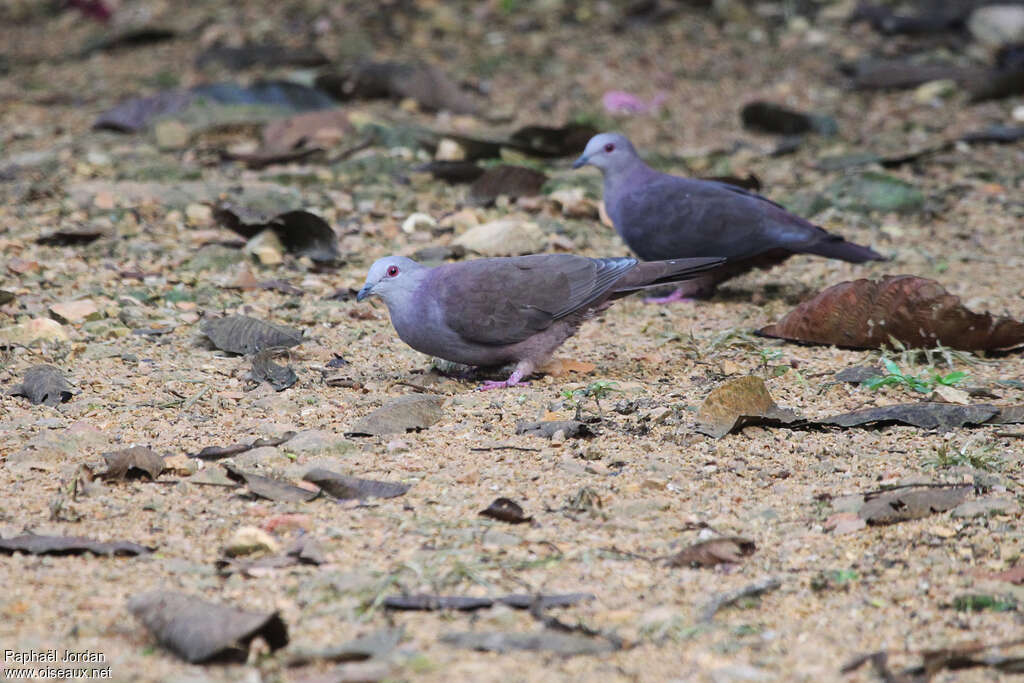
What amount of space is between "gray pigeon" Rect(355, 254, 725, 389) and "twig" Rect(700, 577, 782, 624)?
1.87m

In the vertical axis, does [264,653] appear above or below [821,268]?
above

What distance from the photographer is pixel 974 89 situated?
344 inches

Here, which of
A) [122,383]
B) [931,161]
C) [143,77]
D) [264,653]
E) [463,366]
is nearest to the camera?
[264,653]

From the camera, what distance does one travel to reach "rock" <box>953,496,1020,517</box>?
3.09 metres

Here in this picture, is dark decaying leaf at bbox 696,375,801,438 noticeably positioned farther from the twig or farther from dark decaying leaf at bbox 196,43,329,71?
dark decaying leaf at bbox 196,43,329,71

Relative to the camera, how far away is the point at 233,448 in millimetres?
3559

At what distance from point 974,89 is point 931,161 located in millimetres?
1463

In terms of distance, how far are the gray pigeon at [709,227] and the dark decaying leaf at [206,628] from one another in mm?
3607

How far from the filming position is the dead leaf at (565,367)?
15.1ft

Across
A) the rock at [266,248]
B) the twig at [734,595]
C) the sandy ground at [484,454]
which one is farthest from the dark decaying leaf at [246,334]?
the twig at [734,595]

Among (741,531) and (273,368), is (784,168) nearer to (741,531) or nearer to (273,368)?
(273,368)

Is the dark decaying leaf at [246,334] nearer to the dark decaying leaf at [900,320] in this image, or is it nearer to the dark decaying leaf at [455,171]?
the dark decaying leaf at [900,320]

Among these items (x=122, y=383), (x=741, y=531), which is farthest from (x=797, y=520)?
(x=122, y=383)

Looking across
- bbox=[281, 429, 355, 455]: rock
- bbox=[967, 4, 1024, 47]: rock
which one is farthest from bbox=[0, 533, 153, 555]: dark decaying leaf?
bbox=[967, 4, 1024, 47]: rock
